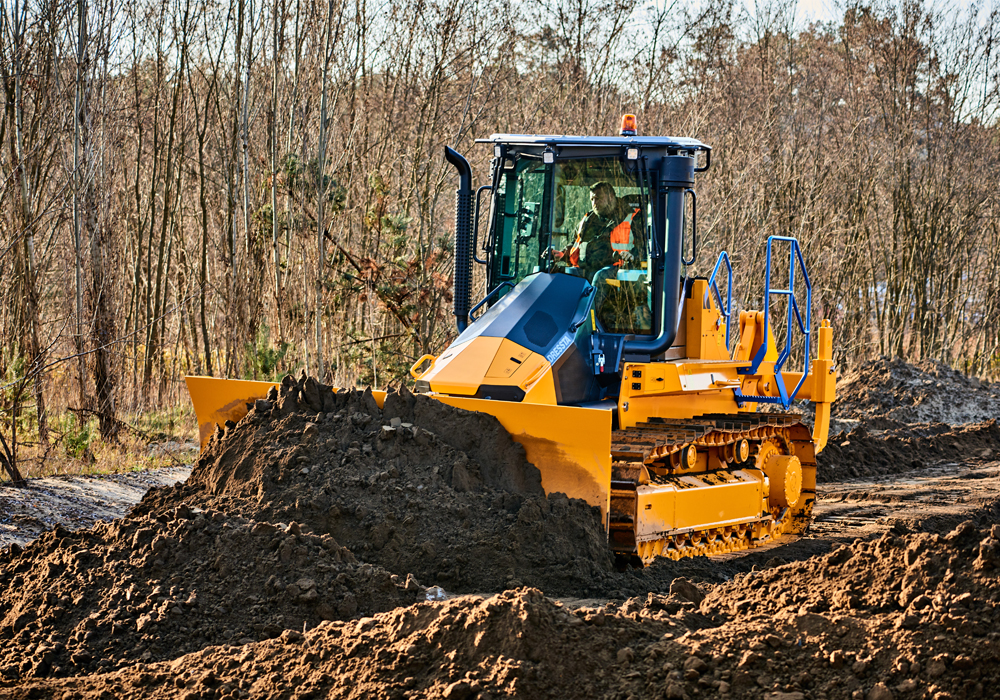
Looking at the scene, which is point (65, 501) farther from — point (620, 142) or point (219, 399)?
point (620, 142)

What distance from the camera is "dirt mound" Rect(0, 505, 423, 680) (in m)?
4.84

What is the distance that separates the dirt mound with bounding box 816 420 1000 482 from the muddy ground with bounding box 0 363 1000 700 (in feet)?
14.2

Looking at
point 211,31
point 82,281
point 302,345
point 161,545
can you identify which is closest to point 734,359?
point 161,545

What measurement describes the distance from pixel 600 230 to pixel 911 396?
10.3 meters

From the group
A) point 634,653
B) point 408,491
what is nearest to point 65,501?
point 408,491

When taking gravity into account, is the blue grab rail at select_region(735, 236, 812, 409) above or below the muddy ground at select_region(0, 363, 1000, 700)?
above

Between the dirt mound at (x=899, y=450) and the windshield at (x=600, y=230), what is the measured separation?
5211mm

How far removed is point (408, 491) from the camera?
6.11 metres

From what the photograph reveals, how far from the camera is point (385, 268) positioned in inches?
493

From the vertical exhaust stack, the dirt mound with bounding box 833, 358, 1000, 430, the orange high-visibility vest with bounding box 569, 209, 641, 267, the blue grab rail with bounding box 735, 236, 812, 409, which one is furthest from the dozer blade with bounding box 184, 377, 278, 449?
the dirt mound with bounding box 833, 358, 1000, 430

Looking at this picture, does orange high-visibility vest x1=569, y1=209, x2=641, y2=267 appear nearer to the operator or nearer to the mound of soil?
the operator

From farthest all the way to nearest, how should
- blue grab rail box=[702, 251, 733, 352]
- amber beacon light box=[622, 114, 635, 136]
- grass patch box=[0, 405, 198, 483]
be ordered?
1. grass patch box=[0, 405, 198, 483]
2. blue grab rail box=[702, 251, 733, 352]
3. amber beacon light box=[622, 114, 635, 136]

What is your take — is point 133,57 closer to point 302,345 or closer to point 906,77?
point 302,345

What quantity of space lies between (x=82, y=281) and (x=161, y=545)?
5938 millimetres
